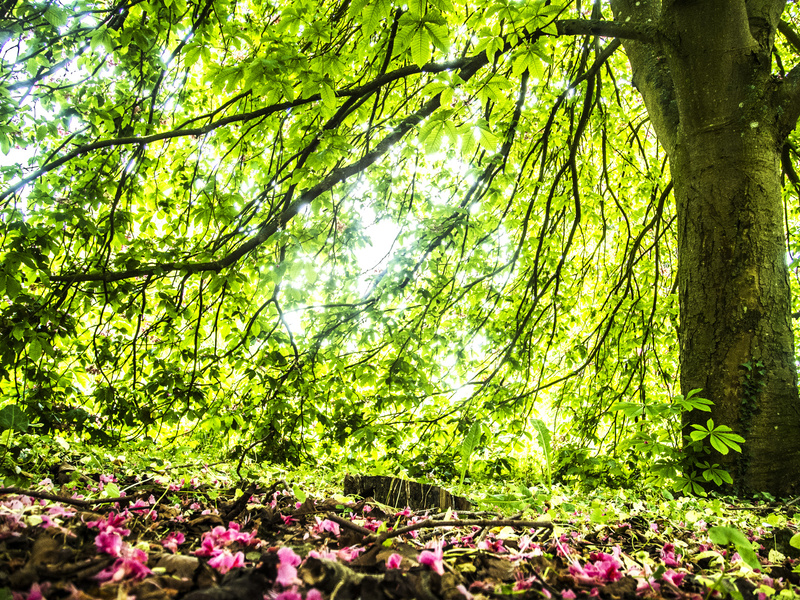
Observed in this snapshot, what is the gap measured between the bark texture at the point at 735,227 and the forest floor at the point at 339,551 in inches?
42.0

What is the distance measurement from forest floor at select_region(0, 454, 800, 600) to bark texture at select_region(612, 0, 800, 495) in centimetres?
107

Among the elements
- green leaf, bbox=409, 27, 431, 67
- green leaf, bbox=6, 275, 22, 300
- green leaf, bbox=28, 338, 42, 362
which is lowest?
green leaf, bbox=28, 338, 42, 362

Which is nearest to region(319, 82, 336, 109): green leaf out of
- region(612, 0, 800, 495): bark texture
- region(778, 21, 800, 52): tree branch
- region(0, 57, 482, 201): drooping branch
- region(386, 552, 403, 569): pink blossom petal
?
region(0, 57, 482, 201): drooping branch

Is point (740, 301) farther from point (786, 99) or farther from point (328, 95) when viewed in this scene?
point (328, 95)

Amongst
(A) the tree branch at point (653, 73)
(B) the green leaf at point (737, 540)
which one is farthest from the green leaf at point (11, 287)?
(A) the tree branch at point (653, 73)

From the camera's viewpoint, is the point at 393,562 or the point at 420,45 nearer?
the point at 393,562

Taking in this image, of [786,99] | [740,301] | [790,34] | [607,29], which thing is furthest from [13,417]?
[790,34]

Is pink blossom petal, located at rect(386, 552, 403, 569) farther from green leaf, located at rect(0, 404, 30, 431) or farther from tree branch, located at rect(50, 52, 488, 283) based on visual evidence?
tree branch, located at rect(50, 52, 488, 283)

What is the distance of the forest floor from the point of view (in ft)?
2.68

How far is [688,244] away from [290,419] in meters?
2.97

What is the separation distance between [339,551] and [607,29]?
369cm

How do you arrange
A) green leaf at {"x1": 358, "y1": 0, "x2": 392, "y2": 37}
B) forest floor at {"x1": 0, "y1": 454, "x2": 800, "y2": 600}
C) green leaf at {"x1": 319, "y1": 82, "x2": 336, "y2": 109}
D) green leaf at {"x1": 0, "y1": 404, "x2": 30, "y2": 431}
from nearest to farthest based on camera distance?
forest floor at {"x1": 0, "y1": 454, "x2": 800, "y2": 600} → green leaf at {"x1": 0, "y1": 404, "x2": 30, "y2": 431} → green leaf at {"x1": 358, "y1": 0, "x2": 392, "y2": 37} → green leaf at {"x1": 319, "y1": 82, "x2": 336, "y2": 109}

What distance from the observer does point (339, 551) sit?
104 cm

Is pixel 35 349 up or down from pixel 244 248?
down
